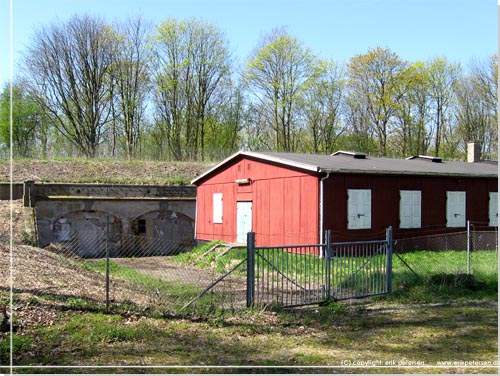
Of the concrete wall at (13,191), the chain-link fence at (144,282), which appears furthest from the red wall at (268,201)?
the concrete wall at (13,191)

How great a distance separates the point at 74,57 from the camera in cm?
4194

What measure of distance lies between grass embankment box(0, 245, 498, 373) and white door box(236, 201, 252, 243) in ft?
36.0

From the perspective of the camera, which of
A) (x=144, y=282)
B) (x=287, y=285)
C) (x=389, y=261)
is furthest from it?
(x=144, y=282)

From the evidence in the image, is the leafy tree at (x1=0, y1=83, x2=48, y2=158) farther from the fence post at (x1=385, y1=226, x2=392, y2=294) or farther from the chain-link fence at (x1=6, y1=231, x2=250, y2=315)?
the fence post at (x1=385, y1=226, x2=392, y2=294)

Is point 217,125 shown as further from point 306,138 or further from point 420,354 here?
point 420,354

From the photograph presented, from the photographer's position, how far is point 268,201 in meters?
20.3

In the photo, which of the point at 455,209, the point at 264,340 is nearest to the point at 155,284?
the point at 264,340

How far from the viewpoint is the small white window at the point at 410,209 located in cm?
1975

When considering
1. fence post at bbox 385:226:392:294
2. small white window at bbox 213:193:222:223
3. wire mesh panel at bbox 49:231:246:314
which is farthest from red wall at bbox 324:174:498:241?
small white window at bbox 213:193:222:223

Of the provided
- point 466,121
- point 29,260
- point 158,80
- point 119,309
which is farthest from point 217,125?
point 119,309

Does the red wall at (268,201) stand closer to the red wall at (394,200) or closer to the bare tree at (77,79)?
the red wall at (394,200)

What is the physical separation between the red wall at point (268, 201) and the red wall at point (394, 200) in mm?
723

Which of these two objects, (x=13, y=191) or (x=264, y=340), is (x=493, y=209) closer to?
(x=264, y=340)

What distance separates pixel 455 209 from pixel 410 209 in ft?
7.84
